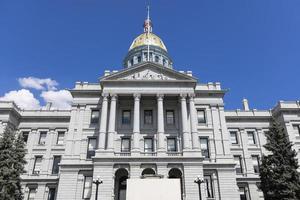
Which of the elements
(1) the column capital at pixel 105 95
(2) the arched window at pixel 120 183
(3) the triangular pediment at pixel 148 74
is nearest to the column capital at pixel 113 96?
(1) the column capital at pixel 105 95

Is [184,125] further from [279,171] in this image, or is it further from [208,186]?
[279,171]

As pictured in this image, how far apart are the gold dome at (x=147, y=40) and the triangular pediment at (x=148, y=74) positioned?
23.3 metres

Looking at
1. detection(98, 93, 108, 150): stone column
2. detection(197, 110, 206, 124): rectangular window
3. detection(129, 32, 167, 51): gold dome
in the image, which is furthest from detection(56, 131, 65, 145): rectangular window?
detection(129, 32, 167, 51): gold dome

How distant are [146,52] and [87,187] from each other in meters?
33.7

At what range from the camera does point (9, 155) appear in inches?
1172

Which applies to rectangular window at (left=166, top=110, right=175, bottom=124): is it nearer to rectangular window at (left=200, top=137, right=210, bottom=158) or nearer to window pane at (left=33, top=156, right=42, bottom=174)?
rectangular window at (left=200, top=137, right=210, bottom=158)

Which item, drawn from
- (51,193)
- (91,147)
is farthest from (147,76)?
(51,193)

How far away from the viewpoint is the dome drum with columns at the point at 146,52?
58844mm

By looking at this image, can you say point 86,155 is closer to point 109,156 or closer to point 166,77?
point 109,156

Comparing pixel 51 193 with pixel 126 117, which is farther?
pixel 51 193

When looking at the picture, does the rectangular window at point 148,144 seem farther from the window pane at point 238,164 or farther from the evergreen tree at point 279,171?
the window pane at point 238,164

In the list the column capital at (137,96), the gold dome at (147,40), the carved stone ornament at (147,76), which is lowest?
the column capital at (137,96)

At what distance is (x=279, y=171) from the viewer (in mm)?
28344

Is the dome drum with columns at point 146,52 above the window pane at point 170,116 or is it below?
above
